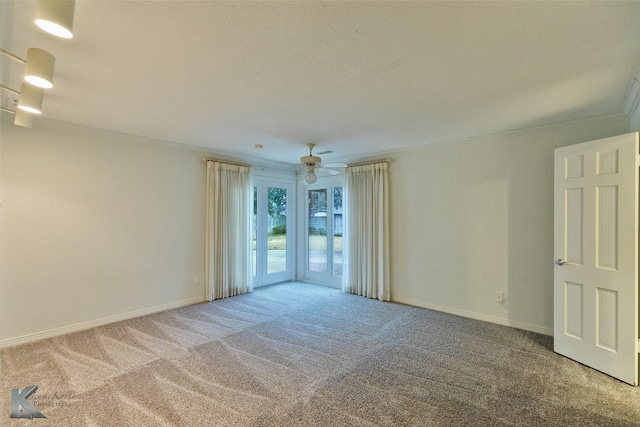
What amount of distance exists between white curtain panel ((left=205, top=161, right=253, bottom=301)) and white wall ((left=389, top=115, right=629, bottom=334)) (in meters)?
2.60

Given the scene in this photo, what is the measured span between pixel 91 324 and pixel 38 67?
3.44m

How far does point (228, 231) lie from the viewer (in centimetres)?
520

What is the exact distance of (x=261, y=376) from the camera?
2691 millimetres

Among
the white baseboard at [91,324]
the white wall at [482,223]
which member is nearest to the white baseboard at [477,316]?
the white wall at [482,223]

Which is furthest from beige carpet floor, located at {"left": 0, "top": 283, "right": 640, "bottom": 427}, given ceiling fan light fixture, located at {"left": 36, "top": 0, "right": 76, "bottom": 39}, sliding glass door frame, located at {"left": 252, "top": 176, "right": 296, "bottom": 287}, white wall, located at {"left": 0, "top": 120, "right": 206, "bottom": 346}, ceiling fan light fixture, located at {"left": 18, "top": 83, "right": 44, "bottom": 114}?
ceiling fan light fixture, located at {"left": 36, "top": 0, "right": 76, "bottom": 39}

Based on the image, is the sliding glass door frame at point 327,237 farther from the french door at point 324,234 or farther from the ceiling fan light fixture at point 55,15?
the ceiling fan light fixture at point 55,15

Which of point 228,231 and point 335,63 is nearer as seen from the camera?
point 335,63

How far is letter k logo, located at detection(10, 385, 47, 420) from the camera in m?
2.16

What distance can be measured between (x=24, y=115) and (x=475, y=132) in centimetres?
461

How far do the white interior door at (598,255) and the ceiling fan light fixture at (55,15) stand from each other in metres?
3.94

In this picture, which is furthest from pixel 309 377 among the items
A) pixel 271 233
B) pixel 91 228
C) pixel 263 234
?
pixel 271 233

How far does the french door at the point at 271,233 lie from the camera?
5.90 m

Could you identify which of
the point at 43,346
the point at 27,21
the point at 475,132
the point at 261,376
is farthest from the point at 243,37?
the point at 43,346

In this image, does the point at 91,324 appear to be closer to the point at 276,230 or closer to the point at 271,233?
the point at 271,233
